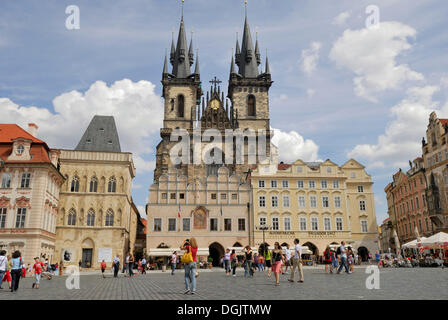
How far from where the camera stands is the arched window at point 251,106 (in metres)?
65.6

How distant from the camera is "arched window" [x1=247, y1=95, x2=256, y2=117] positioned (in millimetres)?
65562

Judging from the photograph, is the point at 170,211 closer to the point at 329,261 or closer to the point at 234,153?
the point at 234,153

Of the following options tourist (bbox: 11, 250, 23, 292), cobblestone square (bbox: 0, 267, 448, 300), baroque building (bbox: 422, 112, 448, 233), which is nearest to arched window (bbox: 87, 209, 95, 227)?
cobblestone square (bbox: 0, 267, 448, 300)

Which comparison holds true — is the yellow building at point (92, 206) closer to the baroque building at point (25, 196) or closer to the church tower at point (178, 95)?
the baroque building at point (25, 196)

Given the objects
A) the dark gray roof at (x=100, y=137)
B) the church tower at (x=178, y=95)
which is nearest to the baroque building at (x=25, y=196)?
the dark gray roof at (x=100, y=137)

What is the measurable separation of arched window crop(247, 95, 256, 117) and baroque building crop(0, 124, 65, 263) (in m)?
36.7

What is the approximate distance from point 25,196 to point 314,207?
104 ft

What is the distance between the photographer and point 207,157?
196ft

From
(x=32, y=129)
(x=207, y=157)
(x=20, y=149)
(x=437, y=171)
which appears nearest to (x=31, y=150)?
(x=20, y=149)

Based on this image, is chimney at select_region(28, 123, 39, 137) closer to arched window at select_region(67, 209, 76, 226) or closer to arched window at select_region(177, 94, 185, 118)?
arched window at select_region(67, 209, 76, 226)

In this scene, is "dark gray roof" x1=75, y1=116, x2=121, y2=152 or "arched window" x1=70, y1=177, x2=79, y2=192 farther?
"dark gray roof" x1=75, y1=116, x2=121, y2=152

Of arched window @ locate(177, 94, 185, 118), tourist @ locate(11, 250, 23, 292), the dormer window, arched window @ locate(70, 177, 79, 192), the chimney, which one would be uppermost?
arched window @ locate(177, 94, 185, 118)
